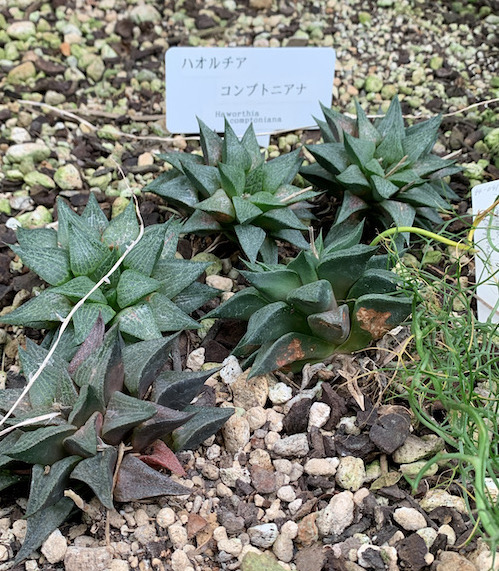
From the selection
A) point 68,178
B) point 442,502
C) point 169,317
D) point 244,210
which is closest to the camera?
point 442,502

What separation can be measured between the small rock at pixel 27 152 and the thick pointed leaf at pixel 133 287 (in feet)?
2.23

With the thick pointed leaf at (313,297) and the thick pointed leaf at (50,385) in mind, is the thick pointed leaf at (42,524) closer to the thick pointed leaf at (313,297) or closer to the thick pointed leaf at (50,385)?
the thick pointed leaf at (50,385)

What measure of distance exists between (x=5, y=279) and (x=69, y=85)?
28.1 inches

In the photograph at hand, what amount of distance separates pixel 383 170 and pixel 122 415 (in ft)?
2.69

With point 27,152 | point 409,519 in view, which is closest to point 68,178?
point 27,152

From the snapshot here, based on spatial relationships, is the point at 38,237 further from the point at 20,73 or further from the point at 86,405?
the point at 20,73

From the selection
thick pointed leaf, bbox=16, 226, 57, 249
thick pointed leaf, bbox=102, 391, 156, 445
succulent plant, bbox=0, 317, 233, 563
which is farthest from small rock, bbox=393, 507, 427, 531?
thick pointed leaf, bbox=16, 226, 57, 249

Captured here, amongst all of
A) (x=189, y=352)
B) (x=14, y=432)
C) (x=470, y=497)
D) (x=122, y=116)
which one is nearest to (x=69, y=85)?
(x=122, y=116)

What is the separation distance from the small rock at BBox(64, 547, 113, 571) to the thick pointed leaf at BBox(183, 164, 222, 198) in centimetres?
79

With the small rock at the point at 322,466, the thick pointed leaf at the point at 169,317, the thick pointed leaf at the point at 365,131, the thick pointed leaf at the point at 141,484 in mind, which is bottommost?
the small rock at the point at 322,466

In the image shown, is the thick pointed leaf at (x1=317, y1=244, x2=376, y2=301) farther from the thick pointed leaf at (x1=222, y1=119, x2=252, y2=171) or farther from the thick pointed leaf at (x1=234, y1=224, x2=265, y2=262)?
the thick pointed leaf at (x1=222, y1=119, x2=252, y2=171)

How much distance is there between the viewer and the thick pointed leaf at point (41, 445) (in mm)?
1045

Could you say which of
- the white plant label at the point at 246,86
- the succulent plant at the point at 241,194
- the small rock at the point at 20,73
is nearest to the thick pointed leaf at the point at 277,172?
the succulent plant at the point at 241,194

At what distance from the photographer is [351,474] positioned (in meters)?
1.20
